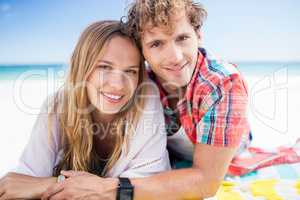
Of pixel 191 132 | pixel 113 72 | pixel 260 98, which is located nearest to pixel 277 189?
pixel 191 132

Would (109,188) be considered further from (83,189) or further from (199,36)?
(199,36)

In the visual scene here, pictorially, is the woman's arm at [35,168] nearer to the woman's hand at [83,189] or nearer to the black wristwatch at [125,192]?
the woman's hand at [83,189]

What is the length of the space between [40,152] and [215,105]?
0.79m

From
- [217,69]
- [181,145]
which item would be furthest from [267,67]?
[217,69]

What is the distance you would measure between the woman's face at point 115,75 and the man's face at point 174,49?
74 millimetres

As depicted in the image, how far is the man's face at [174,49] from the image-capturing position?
173 cm

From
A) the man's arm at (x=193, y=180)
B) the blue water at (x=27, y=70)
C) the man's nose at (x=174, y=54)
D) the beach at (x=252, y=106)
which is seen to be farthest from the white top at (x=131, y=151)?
the blue water at (x=27, y=70)

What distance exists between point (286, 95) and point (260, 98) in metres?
0.38

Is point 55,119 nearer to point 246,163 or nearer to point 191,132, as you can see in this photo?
point 191,132

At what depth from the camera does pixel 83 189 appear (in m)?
1.60

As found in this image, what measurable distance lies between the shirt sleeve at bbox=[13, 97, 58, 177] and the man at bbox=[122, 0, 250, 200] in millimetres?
440

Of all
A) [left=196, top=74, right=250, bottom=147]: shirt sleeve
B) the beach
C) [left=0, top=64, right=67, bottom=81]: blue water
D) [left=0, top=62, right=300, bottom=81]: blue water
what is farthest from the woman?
[left=0, top=64, right=67, bottom=81]: blue water

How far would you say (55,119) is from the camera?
1840mm

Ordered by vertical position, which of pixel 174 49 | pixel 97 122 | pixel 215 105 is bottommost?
pixel 97 122
